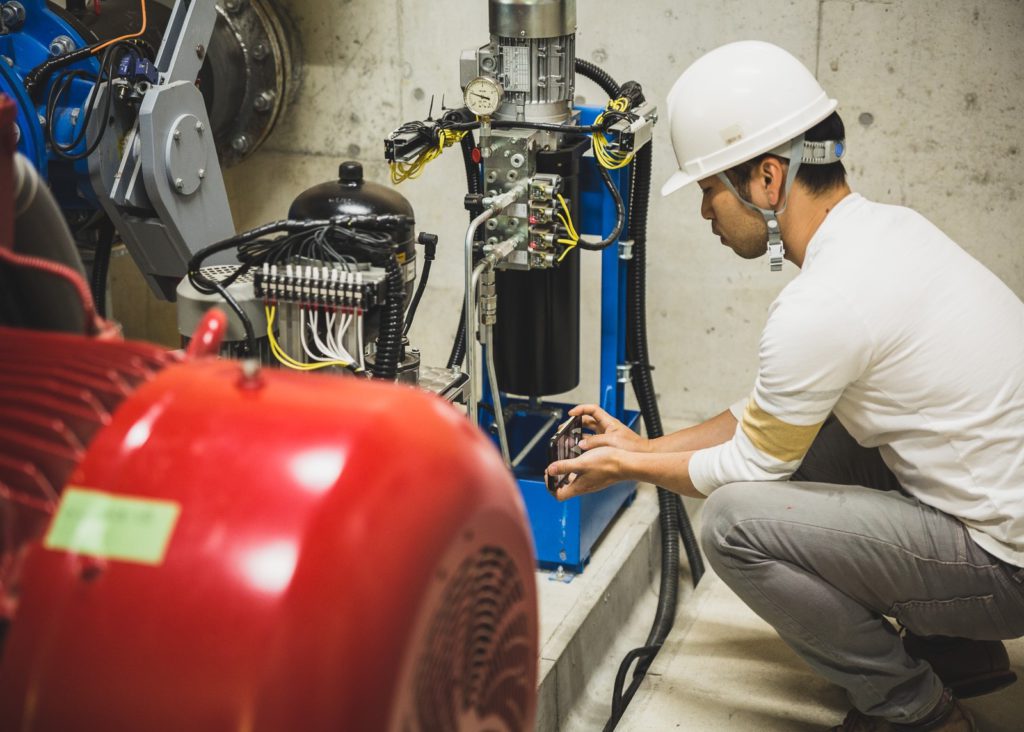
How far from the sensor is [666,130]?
10.0 feet

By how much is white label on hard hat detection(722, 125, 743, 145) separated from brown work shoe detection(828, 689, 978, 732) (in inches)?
39.0

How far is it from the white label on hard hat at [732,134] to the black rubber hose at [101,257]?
4.78 feet

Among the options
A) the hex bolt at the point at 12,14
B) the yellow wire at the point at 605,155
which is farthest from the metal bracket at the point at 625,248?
the hex bolt at the point at 12,14

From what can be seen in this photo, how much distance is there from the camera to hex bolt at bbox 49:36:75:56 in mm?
2375

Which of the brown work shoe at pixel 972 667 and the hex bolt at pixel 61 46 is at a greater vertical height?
the hex bolt at pixel 61 46

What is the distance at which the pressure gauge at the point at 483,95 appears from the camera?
7.45ft

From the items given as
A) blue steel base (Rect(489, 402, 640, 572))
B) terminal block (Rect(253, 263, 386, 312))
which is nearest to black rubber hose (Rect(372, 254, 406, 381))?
terminal block (Rect(253, 263, 386, 312))

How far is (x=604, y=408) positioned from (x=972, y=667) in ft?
3.14

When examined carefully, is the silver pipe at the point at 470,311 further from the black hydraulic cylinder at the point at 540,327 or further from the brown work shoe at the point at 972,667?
the brown work shoe at the point at 972,667

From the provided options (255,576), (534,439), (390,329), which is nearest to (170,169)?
(390,329)

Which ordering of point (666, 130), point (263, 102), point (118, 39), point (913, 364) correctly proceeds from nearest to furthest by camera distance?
1. point (913, 364)
2. point (118, 39)
3. point (666, 130)
4. point (263, 102)

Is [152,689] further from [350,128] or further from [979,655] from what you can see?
[350,128]

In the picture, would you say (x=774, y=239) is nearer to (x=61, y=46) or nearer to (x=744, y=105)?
(x=744, y=105)

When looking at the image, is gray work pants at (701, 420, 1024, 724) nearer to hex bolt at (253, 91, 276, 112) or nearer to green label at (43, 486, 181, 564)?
green label at (43, 486, 181, 564)
